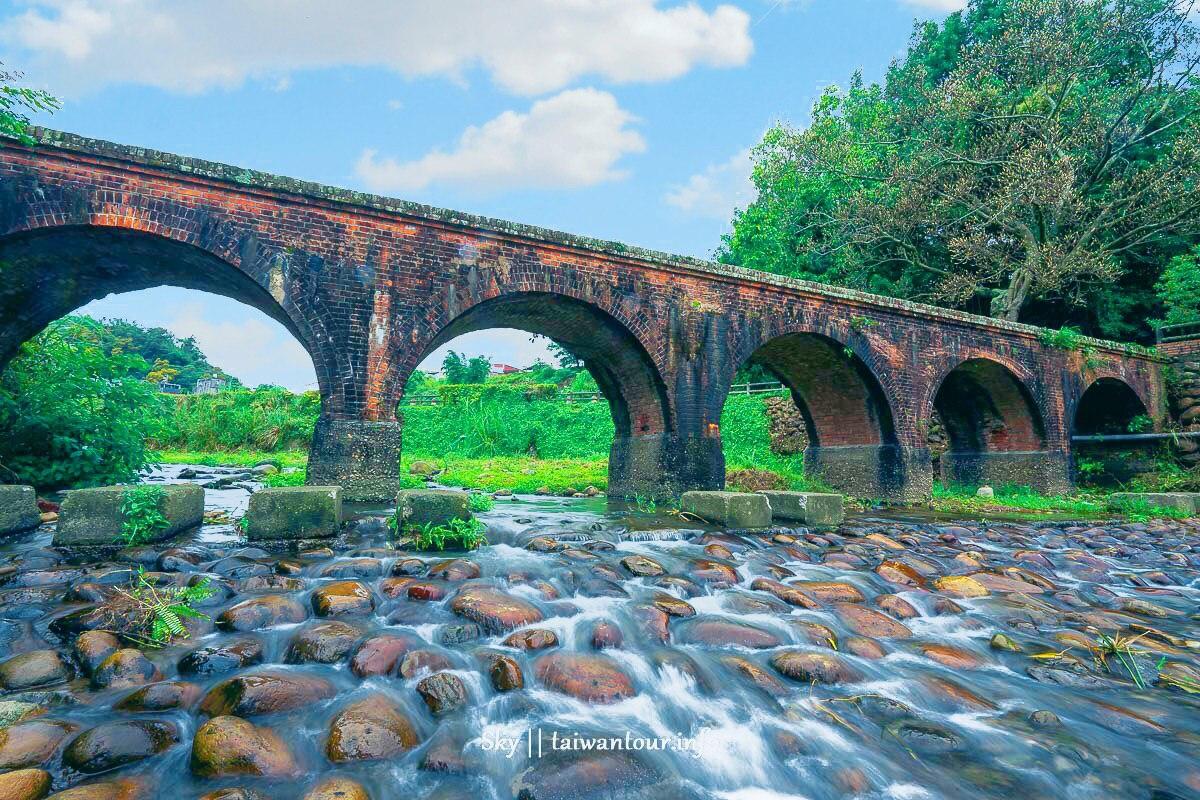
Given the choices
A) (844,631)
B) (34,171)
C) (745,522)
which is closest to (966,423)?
(745,522)

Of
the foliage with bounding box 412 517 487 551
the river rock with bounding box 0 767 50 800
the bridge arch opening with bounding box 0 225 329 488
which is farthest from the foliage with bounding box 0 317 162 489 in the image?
the river rock with bounding box 0 767 50 800

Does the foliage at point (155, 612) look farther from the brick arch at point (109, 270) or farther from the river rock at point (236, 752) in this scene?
the brick arch at point (109, 270)

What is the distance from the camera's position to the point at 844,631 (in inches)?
158

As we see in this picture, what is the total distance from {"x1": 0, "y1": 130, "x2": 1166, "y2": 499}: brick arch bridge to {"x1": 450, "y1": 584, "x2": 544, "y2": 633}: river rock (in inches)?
192

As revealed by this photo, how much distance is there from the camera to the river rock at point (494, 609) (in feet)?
12.1

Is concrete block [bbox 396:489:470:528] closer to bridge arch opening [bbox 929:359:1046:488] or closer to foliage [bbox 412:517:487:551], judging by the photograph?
foliage [bbox 412:517:487:551]

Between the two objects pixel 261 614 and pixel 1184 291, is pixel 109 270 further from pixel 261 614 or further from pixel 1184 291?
pixel 1184 291

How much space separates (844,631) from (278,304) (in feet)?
26.0

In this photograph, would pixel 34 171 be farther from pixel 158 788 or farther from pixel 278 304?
pixel 158 788

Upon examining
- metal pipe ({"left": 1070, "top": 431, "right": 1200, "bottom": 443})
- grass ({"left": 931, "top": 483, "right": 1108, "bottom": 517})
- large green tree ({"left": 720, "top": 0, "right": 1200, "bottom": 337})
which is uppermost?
large green tree ({"left": 720, "top": 0, "right": 1200, "bottom": 337})

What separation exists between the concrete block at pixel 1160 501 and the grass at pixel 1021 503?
11.2 inches

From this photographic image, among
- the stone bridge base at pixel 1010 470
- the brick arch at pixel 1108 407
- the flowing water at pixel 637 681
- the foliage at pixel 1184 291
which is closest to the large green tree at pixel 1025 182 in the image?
the foliage at pixel 1184 291

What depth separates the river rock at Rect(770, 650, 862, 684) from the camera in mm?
3260

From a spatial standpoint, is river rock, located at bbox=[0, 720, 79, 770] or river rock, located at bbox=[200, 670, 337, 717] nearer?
river rock, located at bbox=[0, 720, 79, 770]
